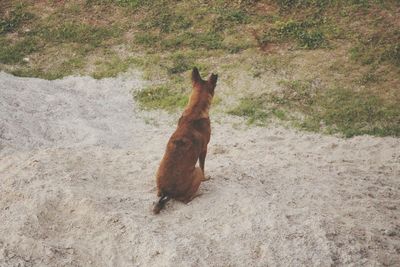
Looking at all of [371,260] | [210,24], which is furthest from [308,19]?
[371,260]

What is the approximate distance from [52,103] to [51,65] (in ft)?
7.92

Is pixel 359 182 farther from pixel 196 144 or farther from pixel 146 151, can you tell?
pixel 146 151

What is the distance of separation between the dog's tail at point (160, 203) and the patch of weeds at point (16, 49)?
769 centimetres

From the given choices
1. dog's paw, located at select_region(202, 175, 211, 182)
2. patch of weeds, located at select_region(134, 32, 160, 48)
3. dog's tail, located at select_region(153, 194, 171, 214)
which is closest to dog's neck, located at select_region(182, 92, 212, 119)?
dog's paw, located at select_region(202, 175, 211, 182)

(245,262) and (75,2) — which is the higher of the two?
(245,262)

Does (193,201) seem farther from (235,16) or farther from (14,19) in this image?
(14,19)

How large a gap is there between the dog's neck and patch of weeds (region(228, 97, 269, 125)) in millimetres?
2679

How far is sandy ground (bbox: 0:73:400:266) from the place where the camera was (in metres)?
5.31

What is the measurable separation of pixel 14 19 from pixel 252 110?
26.0 feet

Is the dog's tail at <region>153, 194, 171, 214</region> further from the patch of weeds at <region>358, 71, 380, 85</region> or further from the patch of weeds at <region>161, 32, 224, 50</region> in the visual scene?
the patch of weeds at <region>161, 32, 224, 50</region>

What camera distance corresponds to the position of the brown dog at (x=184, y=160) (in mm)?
6062

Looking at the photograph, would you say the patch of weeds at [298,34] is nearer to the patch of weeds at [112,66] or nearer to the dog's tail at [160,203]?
the patch of weeds at [112,66]

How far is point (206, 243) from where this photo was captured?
5426 mm

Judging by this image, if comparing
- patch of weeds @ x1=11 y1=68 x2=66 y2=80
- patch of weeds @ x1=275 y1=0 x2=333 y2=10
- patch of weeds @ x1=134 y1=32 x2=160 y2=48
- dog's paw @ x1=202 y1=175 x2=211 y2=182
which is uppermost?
dog's paw @ x1=202 y1=175 x2=211 y2=182
